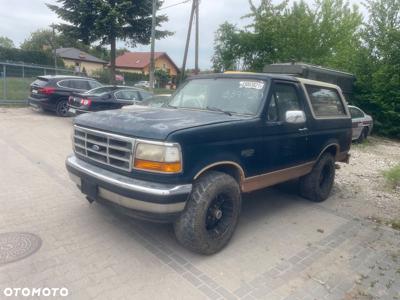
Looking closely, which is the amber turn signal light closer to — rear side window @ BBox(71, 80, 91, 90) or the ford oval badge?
the ford oval badge

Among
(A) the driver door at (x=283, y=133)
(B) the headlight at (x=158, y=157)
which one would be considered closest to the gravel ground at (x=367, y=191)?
(A) the driver door at (x=283, y=133)

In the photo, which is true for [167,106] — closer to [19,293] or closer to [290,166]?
[290,166]

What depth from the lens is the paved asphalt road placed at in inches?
124

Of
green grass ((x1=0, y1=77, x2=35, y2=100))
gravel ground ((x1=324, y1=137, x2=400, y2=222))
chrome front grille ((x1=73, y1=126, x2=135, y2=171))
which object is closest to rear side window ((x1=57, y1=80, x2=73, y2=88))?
green grass ((x1=0, y1=77, x2=35, y2=100))

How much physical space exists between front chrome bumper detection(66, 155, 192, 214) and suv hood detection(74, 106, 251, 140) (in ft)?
1.53

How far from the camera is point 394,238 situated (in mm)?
4633

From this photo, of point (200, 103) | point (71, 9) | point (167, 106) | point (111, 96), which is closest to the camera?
point (200, 103)

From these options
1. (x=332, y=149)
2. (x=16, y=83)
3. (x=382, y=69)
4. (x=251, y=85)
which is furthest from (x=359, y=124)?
(x=16, y=83)

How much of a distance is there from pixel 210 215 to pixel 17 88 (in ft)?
54.4

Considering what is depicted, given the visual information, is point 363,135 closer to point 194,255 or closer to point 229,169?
point 229,169

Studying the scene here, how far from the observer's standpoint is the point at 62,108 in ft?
44.7

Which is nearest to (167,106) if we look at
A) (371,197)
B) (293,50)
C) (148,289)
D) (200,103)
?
(200,103)

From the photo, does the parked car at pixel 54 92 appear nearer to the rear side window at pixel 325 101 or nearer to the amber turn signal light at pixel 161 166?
the rear side window at pixel 325 101

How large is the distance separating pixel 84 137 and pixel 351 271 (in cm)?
335
